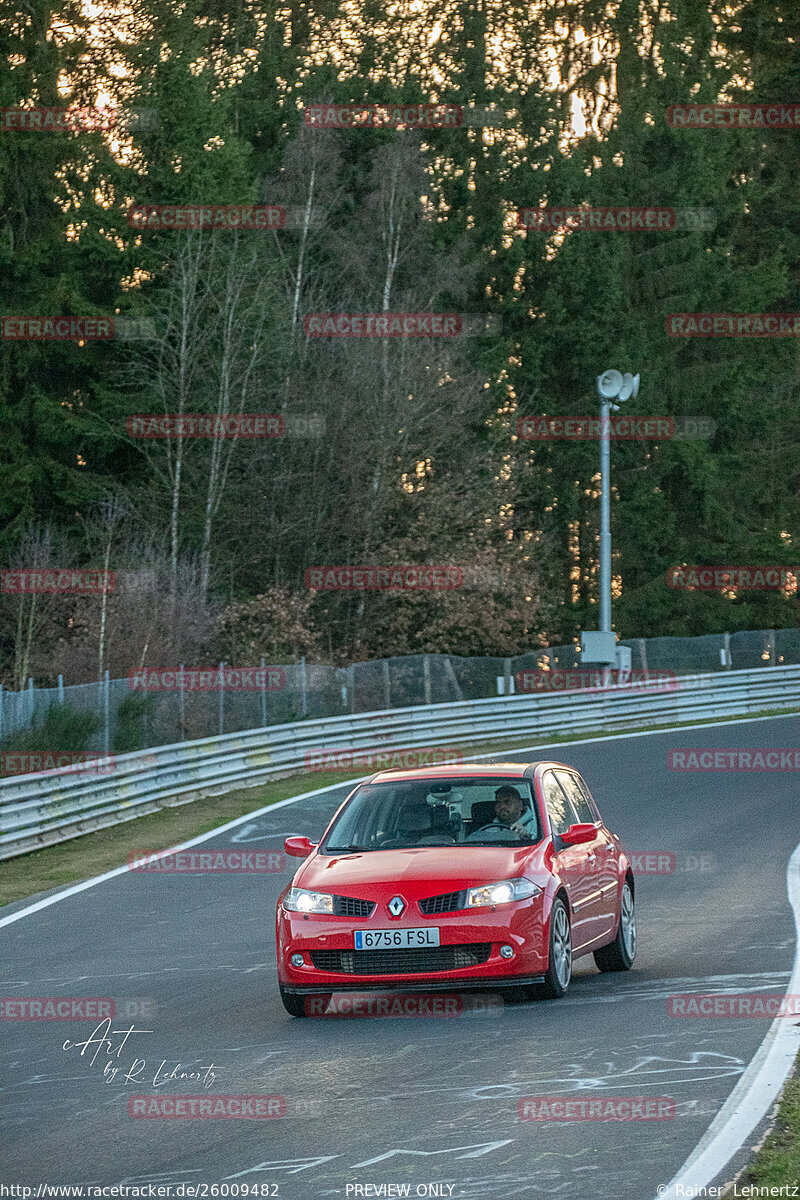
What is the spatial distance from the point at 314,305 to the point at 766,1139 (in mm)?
40858

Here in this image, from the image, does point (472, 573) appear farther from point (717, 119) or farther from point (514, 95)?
point (717, 119)

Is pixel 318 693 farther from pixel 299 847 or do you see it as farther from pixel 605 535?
pixel 299 847

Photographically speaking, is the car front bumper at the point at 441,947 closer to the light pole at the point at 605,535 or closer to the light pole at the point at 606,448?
the light pole at the point at 605,535

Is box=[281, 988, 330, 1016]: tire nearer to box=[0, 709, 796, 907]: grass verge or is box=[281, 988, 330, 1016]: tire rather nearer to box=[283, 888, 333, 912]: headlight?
box=[283, 888, 333, 912]: headlight

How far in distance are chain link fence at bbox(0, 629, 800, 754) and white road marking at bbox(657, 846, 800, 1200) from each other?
15.0 meters

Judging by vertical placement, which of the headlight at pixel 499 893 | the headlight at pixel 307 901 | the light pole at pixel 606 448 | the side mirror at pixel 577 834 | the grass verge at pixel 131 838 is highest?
the light pole at pixel 606 448

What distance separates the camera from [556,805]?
39.0 feet

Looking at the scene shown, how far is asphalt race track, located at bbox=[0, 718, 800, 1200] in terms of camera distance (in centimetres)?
682

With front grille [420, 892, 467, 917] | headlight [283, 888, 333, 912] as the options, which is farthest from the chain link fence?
front grille [420, 892, 467, 917]

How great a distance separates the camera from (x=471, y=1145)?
7.05 meters

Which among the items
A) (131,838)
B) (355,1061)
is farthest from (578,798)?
(131,838)

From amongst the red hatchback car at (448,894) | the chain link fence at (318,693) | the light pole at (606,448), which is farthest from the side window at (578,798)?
the light pole at (606,448)

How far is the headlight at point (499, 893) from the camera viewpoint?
33.9 ft

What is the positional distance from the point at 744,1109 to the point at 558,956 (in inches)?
126
